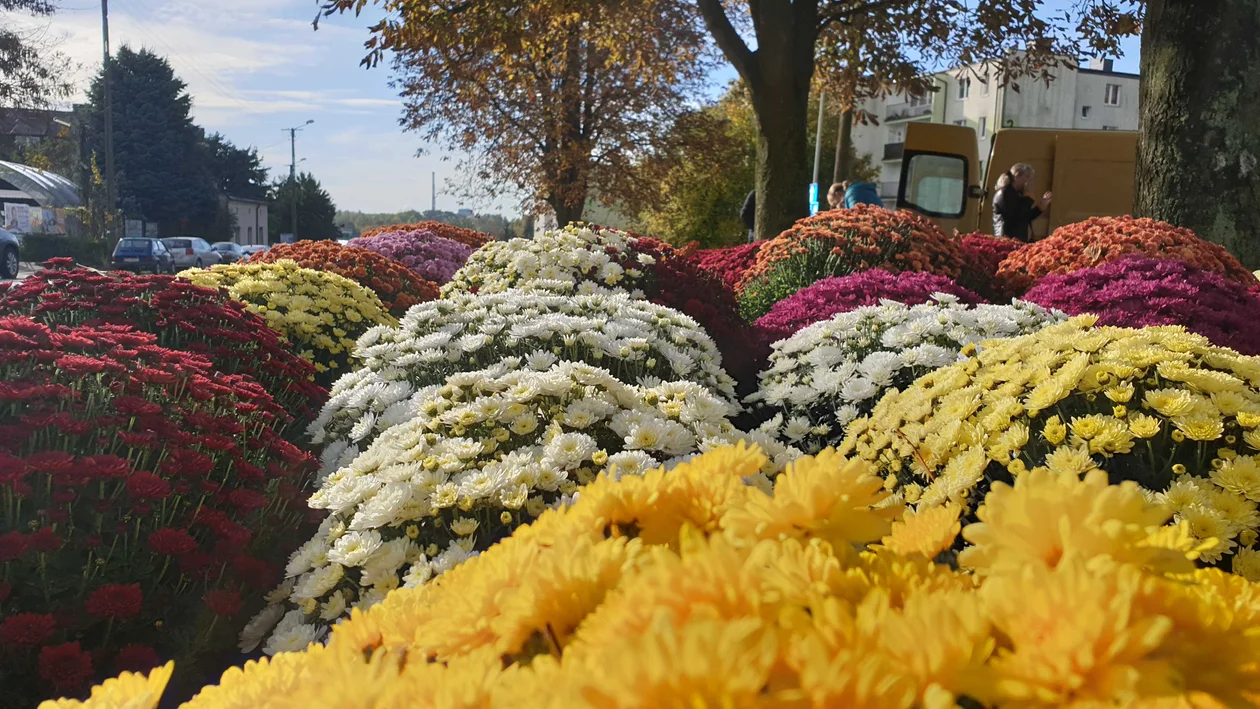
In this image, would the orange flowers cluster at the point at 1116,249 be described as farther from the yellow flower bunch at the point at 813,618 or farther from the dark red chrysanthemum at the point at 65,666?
the dark red chrysanthemum at the point at 65,666

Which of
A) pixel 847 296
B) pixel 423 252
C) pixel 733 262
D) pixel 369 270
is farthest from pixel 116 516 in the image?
pixel 423 252

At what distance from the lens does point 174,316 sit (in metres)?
4.40

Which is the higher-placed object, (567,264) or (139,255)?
(567,264)

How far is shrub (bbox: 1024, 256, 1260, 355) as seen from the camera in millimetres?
4488

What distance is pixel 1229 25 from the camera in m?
7.82

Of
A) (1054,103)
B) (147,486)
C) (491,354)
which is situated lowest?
(147,486)

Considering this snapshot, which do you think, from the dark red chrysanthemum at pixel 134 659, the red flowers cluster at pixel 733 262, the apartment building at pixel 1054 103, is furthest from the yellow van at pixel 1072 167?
the apartment building at pixel 1054 103

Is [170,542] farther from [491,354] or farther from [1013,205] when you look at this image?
[1013,205]

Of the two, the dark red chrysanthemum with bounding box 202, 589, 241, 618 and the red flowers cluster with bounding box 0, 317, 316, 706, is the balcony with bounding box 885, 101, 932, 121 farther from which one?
the dark red chrysanthemum with bounding box 202, 589, 241, 618

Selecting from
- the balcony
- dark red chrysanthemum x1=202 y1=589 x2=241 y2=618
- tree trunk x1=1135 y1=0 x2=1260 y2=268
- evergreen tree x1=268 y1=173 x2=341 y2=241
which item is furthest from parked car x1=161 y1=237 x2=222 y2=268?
the balcony

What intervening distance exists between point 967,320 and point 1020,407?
176 centimetres

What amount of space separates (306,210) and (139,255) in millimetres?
36370

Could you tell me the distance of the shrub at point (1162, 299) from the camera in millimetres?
4488

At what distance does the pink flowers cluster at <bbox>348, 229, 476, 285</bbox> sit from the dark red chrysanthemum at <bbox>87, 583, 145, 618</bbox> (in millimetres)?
8561
